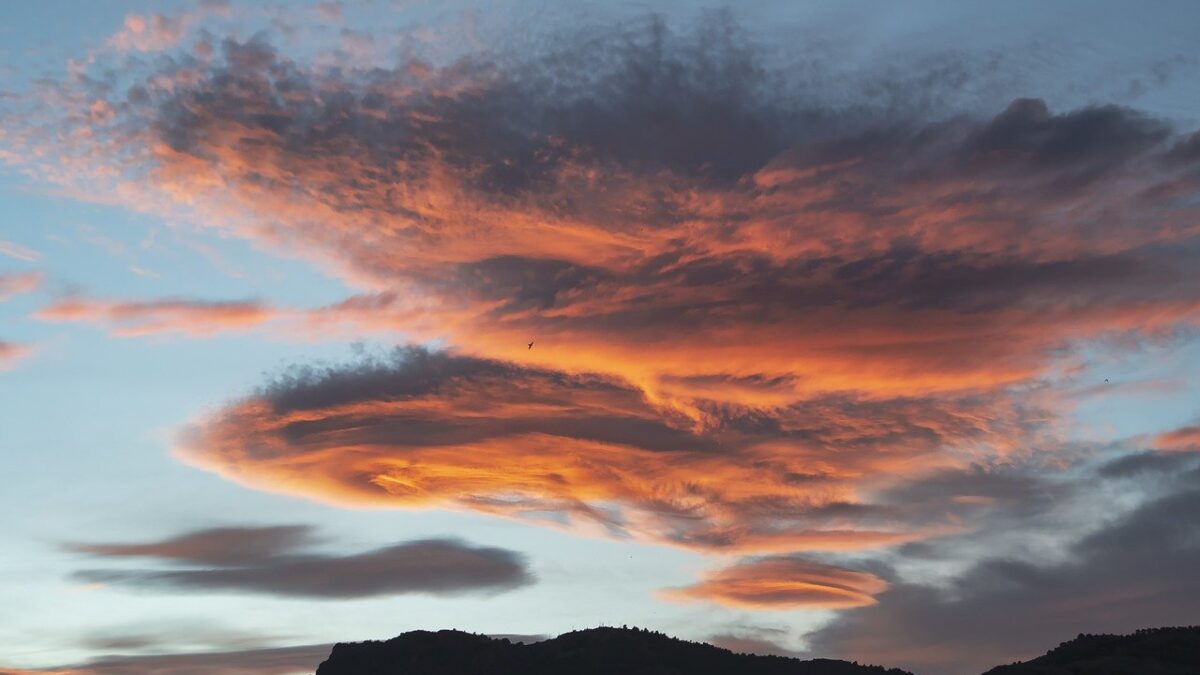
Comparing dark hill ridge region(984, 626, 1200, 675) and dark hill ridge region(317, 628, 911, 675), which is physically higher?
dark hill ridge region(317, 628, 911, 675)

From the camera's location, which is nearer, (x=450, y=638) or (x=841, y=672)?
(x=841, y=672)

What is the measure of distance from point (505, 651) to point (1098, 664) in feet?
252

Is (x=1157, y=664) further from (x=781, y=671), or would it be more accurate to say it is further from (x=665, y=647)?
(x=665, y=647)

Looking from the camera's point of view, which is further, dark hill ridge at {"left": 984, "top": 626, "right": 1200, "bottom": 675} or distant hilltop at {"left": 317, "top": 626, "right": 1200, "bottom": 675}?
distant hilltop at {"left": 317, "top": 626, "right": 1200, "bottom": 675}

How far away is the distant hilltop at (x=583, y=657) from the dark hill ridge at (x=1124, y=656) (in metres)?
0.26

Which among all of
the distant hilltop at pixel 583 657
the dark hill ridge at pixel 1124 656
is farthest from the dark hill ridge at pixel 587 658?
the dark hill ridge at pixel 1124 656

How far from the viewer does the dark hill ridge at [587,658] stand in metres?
158

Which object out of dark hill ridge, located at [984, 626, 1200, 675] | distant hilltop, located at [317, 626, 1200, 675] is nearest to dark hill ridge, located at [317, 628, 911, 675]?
distant hilltop, located at [317, 626, 1200, 675]

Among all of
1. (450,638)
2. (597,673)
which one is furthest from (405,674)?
(597,673)

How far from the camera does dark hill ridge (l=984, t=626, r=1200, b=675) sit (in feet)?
406

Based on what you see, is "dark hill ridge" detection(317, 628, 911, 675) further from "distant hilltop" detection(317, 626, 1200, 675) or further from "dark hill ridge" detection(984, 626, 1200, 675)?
"dark hill ridge" detection(984, 626, 1200, 675)

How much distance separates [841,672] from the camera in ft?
523

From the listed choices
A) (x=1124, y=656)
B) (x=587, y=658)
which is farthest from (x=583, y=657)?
(x=1124, y=656)

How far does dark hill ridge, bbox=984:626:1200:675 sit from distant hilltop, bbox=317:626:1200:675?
0.84 ft
